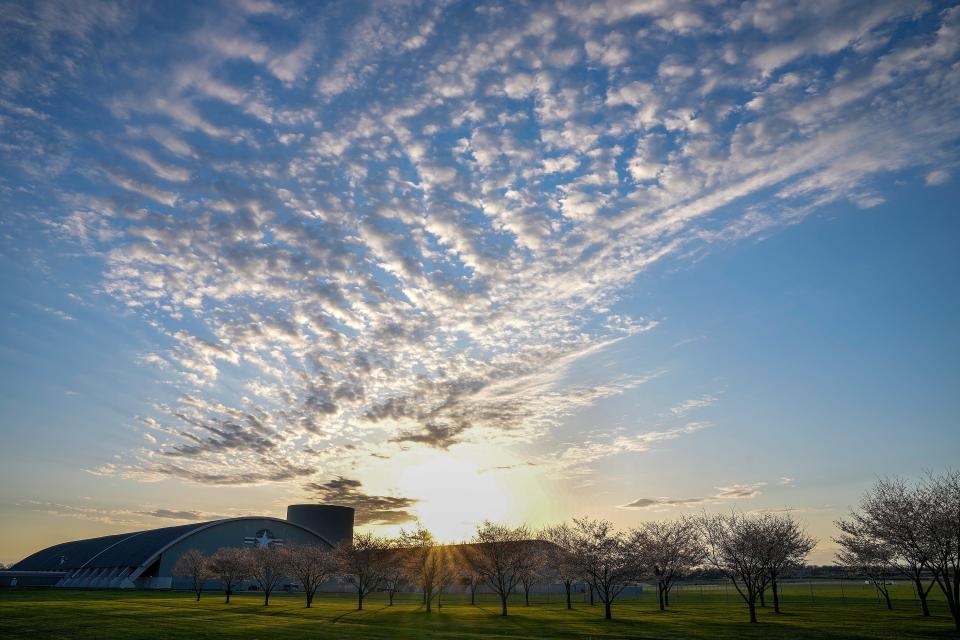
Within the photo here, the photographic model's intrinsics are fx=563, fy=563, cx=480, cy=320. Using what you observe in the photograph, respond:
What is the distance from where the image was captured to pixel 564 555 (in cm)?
8019

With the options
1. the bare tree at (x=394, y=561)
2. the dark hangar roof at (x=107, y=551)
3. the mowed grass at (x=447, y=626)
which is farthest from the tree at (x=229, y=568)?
the dark hangar roof at (x=107, y=551)

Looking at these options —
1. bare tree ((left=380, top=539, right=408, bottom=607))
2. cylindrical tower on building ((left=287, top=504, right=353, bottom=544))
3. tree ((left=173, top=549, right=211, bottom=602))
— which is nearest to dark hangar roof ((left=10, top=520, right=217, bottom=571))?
tree ((left=173, top=549, right=211, bottom=602))

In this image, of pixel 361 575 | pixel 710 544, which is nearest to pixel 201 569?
pixel 361 575

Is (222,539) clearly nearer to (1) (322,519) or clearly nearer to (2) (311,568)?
(1) (322,519)

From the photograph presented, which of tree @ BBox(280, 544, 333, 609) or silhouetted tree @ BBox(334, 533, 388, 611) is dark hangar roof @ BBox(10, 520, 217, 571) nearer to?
tree @ BBox(280, 544, 333, 609)

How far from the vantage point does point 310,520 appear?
504ft

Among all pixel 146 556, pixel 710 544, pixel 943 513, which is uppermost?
pixel 943 513

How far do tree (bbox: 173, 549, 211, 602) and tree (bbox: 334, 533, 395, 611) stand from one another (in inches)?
926

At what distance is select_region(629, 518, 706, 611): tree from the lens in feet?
255

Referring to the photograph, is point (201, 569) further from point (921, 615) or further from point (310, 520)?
point (921, 615)

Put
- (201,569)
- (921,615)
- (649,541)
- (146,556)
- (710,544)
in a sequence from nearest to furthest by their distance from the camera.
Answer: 1. (921,615)
2. (710,544)
3. (649,541)
4. (201,569)
5. (146,556)

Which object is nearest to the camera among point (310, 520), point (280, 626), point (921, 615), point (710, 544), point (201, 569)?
point (280, 626)

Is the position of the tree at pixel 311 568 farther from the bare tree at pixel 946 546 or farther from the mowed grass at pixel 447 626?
the bare tree at pixel 946 546

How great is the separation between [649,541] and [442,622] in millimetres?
41293
